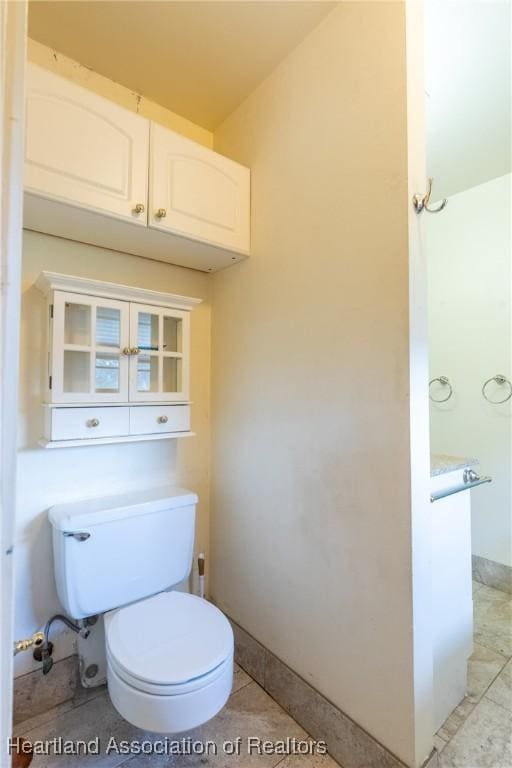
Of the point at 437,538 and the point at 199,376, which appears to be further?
the point at 199,376

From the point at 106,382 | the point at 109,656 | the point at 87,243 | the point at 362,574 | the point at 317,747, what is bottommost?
the point at 317,747

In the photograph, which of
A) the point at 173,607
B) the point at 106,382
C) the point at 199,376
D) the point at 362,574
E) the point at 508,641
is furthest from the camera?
the point at 199,376

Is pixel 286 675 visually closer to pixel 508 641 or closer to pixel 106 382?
pixel 508 641

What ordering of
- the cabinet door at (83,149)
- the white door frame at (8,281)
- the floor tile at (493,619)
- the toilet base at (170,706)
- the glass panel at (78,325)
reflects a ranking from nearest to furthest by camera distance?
1. the white door frame at (8,281)
2. the toilet base at (170,706)
3. the cabinet door at (83,149)
4. the glass panel at (78,325)
5. the floor tile at (493,619)

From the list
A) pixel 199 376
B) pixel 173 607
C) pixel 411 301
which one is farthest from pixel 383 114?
pixel 173 607

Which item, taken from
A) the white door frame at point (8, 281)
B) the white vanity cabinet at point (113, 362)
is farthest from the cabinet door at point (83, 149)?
the white door frame at point (8, 281)

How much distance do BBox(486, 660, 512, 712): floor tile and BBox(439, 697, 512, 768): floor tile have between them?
34mm

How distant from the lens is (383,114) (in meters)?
1.05

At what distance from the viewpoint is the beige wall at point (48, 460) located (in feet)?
4.26

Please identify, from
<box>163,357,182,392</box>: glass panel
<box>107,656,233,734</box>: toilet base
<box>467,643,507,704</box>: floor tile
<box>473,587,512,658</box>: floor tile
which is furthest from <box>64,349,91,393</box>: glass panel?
<box>473,587,512,658</box>: floor tile

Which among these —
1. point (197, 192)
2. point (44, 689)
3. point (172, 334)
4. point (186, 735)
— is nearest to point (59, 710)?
point (44, 689)

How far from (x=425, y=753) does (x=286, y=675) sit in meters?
0.49

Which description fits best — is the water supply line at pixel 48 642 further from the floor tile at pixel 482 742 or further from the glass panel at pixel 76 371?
the floor tile at pixel 482 742

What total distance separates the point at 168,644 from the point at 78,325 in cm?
109
